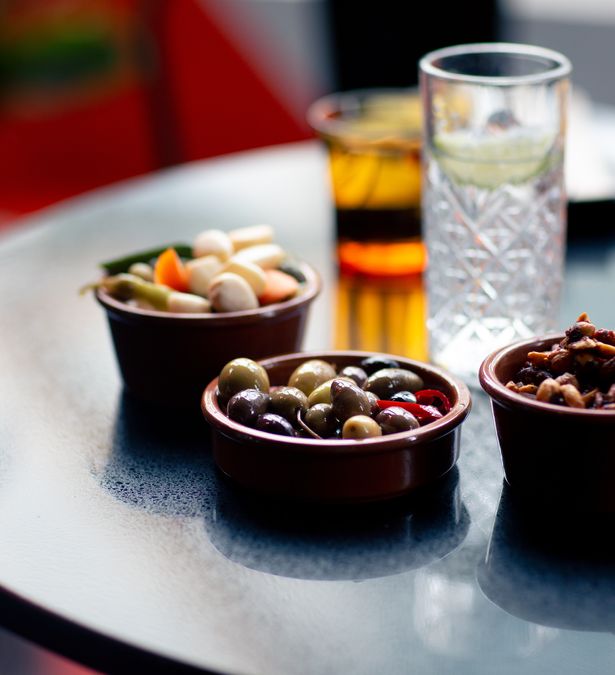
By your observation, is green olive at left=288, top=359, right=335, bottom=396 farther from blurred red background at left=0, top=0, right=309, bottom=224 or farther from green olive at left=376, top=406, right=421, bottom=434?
blurred red background at left=0, top=0, right=309, bottom=224

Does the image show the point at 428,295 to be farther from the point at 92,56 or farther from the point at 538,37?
the point at 538,37

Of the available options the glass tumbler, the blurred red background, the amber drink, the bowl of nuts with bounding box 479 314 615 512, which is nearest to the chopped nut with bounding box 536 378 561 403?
the bowl of nuts with bounding box 479 314 615 512

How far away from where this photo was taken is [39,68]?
2717 mm

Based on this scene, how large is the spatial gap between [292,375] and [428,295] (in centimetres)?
23

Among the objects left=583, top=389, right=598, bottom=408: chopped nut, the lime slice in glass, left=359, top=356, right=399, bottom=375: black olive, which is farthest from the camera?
the lime slice in glass

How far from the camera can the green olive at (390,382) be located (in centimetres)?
74

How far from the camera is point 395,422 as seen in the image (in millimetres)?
680

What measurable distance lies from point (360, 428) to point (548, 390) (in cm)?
11

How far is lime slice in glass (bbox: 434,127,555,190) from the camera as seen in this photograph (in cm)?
89

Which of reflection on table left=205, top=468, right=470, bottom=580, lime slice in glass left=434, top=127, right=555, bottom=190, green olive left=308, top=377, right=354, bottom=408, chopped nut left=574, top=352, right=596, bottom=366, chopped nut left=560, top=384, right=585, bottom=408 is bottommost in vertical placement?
reflection on table left=205, top=468, right=470, bottom=580

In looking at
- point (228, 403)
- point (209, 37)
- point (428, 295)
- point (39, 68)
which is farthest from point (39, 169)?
point (228, 403)

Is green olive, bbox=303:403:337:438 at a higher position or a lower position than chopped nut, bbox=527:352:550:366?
lower

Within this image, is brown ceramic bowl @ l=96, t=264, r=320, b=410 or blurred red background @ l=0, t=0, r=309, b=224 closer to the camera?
brown ceramic bowl @ l=96, t=264, r=320, b=410

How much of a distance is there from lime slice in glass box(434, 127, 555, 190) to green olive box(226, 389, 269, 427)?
0.99ft
